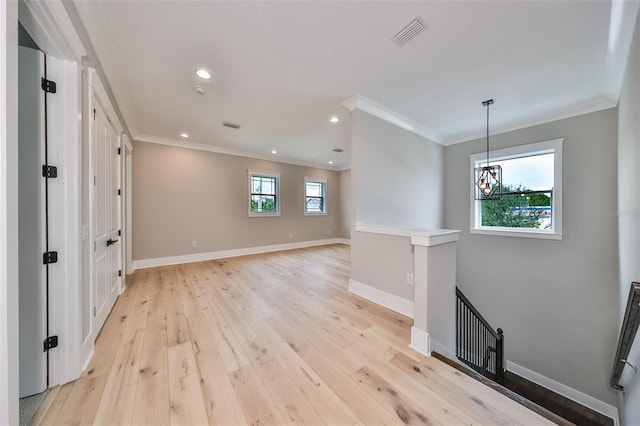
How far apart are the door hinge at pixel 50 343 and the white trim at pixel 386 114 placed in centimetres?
357

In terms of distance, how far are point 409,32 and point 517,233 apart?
3712 millimetres

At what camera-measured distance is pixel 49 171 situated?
1406 mm

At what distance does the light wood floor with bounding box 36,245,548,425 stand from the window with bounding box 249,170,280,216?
10.6 ft

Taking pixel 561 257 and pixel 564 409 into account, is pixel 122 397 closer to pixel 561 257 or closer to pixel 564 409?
pixel 564 409

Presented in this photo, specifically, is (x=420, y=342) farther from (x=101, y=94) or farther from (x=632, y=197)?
(x=101, y=94)

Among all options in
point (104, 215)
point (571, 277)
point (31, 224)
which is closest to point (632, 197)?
point (571, 277)

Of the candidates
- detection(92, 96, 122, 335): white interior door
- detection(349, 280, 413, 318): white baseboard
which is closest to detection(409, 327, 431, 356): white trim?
detection(349, 280, 413, 318): white baseboard

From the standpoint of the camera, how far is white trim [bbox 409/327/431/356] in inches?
71.6

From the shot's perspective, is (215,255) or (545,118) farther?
(215,255)

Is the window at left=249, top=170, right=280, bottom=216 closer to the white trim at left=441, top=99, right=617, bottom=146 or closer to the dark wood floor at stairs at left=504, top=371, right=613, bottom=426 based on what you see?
the white trim at left=441, top=99, right=617, bottom=146

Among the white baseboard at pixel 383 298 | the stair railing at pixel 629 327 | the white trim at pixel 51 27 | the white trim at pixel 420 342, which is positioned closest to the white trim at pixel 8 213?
the white trim at pixel 51 27

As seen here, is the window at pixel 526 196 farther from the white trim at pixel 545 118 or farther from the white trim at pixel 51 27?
the white trim at pixel 51 27

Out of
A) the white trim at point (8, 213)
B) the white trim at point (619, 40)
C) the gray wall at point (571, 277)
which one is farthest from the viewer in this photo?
the gray wall at point (571, 277)

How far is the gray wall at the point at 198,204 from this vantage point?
438 centimetres
